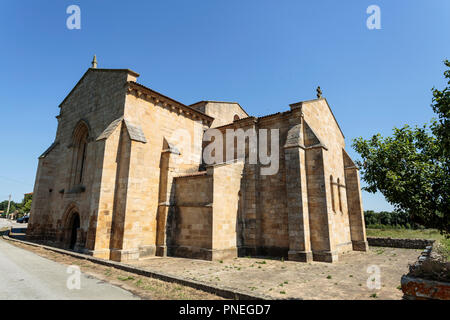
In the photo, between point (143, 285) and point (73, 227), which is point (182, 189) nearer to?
point (143, 285)

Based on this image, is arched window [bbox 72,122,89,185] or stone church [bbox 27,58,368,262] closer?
Result: stone church [bbox 27,58,368,262]

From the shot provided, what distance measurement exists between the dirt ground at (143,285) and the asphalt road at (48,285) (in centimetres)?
29

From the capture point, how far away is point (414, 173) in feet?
22.2

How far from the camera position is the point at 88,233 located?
11.2m

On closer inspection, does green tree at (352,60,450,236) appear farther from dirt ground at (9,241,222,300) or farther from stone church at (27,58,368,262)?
dirt ground at (9,241,222,300)

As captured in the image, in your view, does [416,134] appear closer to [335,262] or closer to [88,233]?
[335,262]

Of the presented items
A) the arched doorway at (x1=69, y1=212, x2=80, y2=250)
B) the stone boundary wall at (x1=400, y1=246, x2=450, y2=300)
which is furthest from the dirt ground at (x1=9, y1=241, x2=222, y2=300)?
the arched doorway at (x1=69, y1=212, x2=80, y2=250)

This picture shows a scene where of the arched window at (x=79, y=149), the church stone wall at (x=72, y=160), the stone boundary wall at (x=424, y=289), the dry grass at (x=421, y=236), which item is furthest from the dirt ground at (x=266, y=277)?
the dry grass at (x=421, y=236)

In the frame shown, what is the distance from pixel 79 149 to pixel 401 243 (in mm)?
23364

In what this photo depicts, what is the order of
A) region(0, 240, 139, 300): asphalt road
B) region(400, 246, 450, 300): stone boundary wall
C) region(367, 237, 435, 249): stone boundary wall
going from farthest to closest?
region(367, 237, 435, 249): stone boundary wall
region(0, 240, 139, 300): asphalt road
region(400, 246, 450, 300): stone boundary wall

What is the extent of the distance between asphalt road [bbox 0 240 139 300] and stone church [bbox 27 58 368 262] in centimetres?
283

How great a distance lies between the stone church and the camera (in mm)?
11430

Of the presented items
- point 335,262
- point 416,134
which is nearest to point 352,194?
point 335,262

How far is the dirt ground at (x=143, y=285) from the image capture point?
222 inches
